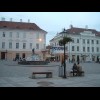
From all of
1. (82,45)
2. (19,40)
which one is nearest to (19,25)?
(19,40)

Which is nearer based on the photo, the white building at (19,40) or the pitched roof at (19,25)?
the white building at (19,40)

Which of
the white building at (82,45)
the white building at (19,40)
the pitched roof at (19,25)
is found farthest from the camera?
the white building at (82,45)

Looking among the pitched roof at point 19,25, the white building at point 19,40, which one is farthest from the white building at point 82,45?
the pitched roof at point 19,25

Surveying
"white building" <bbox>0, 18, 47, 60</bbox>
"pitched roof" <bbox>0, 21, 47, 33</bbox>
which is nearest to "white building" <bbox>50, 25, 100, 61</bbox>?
"white building" <bbox>0, 18, 47, 60</bbox>

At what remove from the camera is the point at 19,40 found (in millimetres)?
59750

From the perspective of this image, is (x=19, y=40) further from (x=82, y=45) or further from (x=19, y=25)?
(x=82, y=45)

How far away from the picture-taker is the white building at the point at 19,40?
2290 inches

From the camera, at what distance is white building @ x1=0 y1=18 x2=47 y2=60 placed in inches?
2290

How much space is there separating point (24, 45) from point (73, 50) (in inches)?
642

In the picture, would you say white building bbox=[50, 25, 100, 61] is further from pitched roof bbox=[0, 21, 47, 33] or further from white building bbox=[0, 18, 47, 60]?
pitched roof bbox=[0, 21, 47, 33]

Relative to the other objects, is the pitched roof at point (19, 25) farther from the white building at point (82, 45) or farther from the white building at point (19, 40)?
the white building at point (82, 45)

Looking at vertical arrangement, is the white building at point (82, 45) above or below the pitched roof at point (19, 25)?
below
